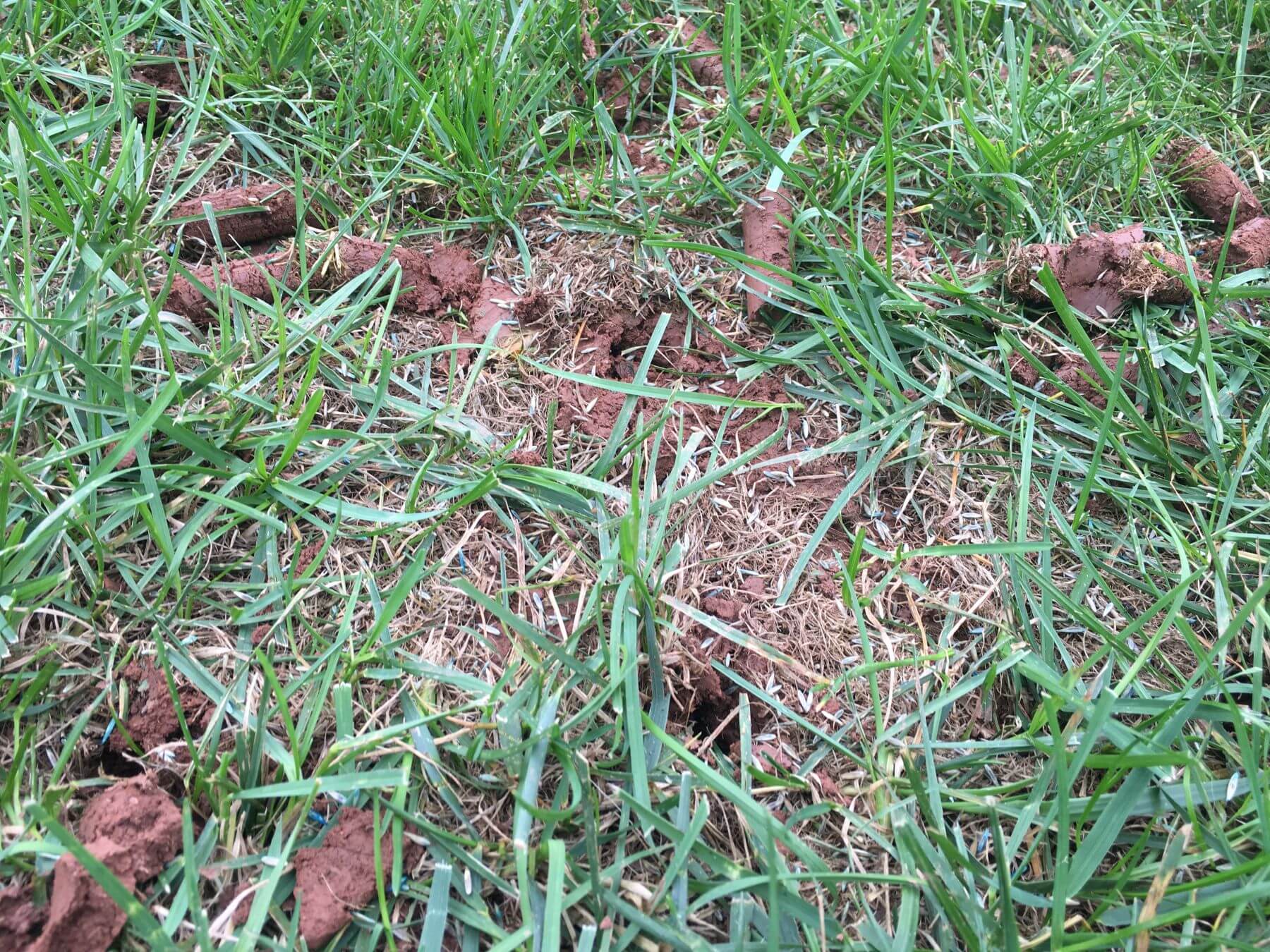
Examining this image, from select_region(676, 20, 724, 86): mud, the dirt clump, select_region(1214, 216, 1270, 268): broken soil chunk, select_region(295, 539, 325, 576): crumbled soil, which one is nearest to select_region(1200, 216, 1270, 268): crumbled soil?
select_region(1214, 216, 1270, 268): broken soil chunk

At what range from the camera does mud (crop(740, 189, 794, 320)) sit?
6.01ft

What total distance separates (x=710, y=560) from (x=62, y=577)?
0.99 meters

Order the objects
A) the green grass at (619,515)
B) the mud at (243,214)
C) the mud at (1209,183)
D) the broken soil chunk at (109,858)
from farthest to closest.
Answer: the mud at (1209,183) < the mud at (243,214) < the green grass at (619,515) < the broken soil chunk at (109,858)

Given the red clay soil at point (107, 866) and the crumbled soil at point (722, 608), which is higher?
the crumbled soil at point (722, 608)

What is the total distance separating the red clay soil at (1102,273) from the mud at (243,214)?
1490mm

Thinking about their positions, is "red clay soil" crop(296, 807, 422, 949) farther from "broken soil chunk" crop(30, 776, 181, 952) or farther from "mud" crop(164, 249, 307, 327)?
"mud" crop(164, 249, 307, 327)

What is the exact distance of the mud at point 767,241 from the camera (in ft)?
6.01

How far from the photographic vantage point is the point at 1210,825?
131 centimetres

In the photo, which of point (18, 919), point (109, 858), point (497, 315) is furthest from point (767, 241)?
point (18, 919)

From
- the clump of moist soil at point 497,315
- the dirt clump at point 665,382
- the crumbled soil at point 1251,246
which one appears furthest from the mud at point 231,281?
the crumbled soil at point 1251,246

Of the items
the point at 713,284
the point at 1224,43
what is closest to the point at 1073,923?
the point at 713,284

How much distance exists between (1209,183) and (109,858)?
2.42 m

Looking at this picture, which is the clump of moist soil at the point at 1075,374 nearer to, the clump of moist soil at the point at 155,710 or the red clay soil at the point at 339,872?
the red clay soil at the point at 339,872

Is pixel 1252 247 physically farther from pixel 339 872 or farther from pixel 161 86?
pixel 161 86
